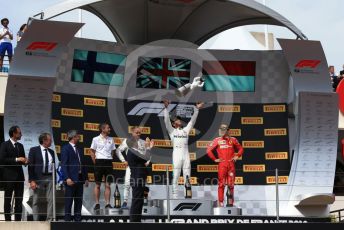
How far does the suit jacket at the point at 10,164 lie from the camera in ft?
43.1

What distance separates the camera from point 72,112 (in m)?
16.2

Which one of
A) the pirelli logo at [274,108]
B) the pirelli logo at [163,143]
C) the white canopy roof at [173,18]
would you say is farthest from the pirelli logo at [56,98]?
the pirelli logo at [274,108]

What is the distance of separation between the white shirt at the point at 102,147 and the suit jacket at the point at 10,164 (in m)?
2.08

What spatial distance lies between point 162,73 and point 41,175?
4468mm

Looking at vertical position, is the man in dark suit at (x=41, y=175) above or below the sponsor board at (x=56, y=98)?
below

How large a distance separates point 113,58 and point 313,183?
4062 mm

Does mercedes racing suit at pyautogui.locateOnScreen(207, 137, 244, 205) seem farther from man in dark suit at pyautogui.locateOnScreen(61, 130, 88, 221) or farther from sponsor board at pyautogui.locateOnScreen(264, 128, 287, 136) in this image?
man in dark suit at pyautogui.locateOnScreen(61, 130, 88, 221)

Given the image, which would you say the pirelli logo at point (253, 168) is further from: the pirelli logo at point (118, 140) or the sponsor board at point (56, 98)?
the sponsor board at point (56, 98)

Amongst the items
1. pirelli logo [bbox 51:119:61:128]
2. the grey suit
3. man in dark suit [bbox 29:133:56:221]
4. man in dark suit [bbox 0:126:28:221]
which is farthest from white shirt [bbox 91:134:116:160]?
man in dark suit [bbox 0:126:28:221]

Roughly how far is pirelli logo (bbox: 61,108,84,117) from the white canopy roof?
70.8 inches

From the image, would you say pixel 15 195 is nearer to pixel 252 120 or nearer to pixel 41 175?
pixel 41 175

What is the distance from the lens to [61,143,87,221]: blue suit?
13.0 metres

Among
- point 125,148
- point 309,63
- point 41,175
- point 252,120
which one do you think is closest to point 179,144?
point 125,148

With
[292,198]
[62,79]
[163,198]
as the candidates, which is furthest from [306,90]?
[62,79]
